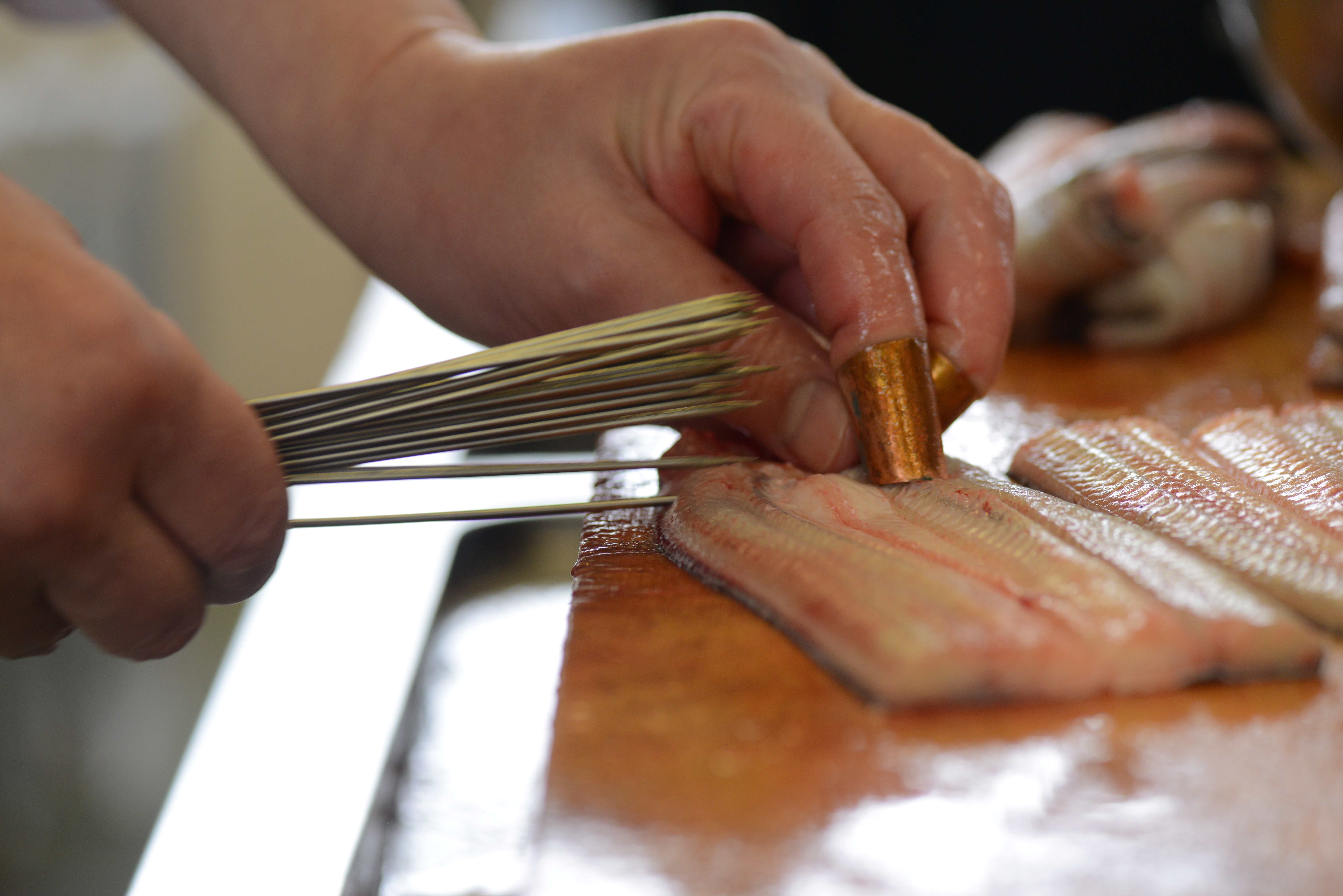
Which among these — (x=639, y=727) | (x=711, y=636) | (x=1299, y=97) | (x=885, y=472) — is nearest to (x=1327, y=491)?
(x=885, y=472)

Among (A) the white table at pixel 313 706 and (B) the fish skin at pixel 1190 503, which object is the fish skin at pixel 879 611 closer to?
(B) the fish skin at pixel 1190 503

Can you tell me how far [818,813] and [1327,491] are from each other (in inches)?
31.1

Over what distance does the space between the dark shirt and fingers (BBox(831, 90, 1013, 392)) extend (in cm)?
389

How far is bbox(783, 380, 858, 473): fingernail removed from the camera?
135 centimetres

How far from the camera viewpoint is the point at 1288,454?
135 cm

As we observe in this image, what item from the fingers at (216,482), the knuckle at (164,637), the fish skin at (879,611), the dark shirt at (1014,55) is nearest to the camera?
the fish skin at (879,611)

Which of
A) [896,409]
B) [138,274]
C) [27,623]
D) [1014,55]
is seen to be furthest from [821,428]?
[138,274]

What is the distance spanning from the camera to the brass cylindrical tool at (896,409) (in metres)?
1.28

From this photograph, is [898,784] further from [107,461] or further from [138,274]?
[138,274]

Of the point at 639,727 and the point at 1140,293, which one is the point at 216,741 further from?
the point at 1140,293

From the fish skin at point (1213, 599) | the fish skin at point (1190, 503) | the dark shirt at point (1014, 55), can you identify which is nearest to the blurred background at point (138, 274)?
the dark shirt at point (1014, 55)

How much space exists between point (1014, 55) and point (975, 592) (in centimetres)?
470

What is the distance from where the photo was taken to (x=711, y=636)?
103cm

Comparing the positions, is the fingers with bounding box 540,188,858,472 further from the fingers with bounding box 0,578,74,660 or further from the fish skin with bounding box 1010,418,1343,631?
the fingers with bounding box 0,578,74,660
